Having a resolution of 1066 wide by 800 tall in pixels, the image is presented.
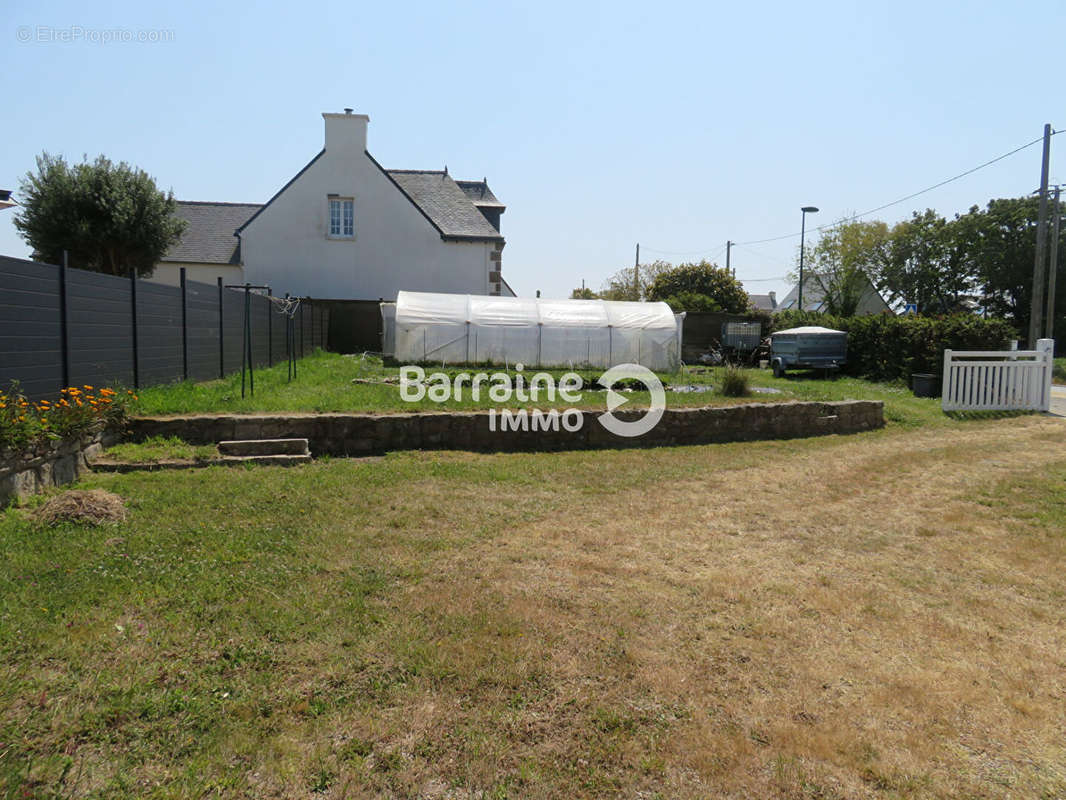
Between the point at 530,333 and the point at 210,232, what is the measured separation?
17123mm

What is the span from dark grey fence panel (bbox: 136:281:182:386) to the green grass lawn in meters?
0.22

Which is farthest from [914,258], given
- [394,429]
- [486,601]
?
[486,601]

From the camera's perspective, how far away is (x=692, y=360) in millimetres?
23188

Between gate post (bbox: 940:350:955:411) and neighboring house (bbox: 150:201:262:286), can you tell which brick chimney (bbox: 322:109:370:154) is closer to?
neighboring house (bbox: 150:201:262:286)

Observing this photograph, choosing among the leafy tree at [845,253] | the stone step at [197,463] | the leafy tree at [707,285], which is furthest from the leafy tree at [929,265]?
the stone step at [197,463]

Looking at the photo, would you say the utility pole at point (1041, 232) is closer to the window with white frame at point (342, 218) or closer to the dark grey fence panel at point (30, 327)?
the window with white frame at point (342, 218)

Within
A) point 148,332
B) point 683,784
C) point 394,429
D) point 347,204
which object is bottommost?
point 683,784

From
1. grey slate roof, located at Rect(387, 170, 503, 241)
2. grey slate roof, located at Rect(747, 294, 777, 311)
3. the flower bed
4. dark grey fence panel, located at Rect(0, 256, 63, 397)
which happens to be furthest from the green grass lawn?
grey slate roof, located at Rect(747, 294, 777, 311)

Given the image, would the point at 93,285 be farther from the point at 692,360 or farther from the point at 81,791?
the point at 692,360

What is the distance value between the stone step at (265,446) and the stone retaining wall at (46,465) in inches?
49.1

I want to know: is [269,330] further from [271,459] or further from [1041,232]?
[1041,232]

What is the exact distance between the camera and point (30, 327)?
6.36 m

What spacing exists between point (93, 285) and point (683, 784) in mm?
7992

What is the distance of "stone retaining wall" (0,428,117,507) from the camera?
5367mm
